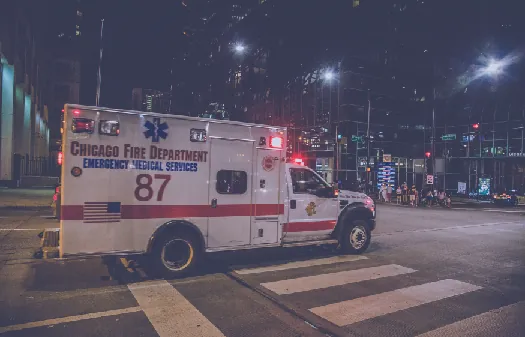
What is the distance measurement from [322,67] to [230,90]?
1926 centimetres

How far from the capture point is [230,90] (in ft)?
194

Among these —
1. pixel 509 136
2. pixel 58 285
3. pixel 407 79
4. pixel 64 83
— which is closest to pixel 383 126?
pixel 407 79

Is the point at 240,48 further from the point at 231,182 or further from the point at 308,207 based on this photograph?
the point at 231,182

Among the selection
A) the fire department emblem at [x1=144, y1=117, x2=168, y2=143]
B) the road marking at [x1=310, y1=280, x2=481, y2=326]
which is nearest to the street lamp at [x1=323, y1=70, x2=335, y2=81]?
the road marking at [x1=310, y1=280, x2=481, y2=326]

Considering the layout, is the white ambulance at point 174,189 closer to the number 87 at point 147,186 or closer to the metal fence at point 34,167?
the number 87 at point 147,186

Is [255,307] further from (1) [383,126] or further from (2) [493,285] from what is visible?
(1) [383,126]

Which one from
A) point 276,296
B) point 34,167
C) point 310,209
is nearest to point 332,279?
point 276,296

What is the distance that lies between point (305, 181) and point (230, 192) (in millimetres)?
1977

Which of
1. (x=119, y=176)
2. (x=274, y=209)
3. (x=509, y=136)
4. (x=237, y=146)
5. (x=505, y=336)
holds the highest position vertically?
(x=509, y=136)

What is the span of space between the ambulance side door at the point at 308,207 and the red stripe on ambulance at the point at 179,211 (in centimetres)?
59

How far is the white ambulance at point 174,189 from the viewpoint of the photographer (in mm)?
6141

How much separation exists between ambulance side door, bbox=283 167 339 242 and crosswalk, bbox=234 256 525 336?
24.5 inches

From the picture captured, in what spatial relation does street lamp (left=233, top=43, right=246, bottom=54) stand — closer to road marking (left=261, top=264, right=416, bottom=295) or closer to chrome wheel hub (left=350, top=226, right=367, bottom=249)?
chrome wheel hub (left=350, top=226, right=367, bottom=249)

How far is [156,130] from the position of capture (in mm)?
6680
